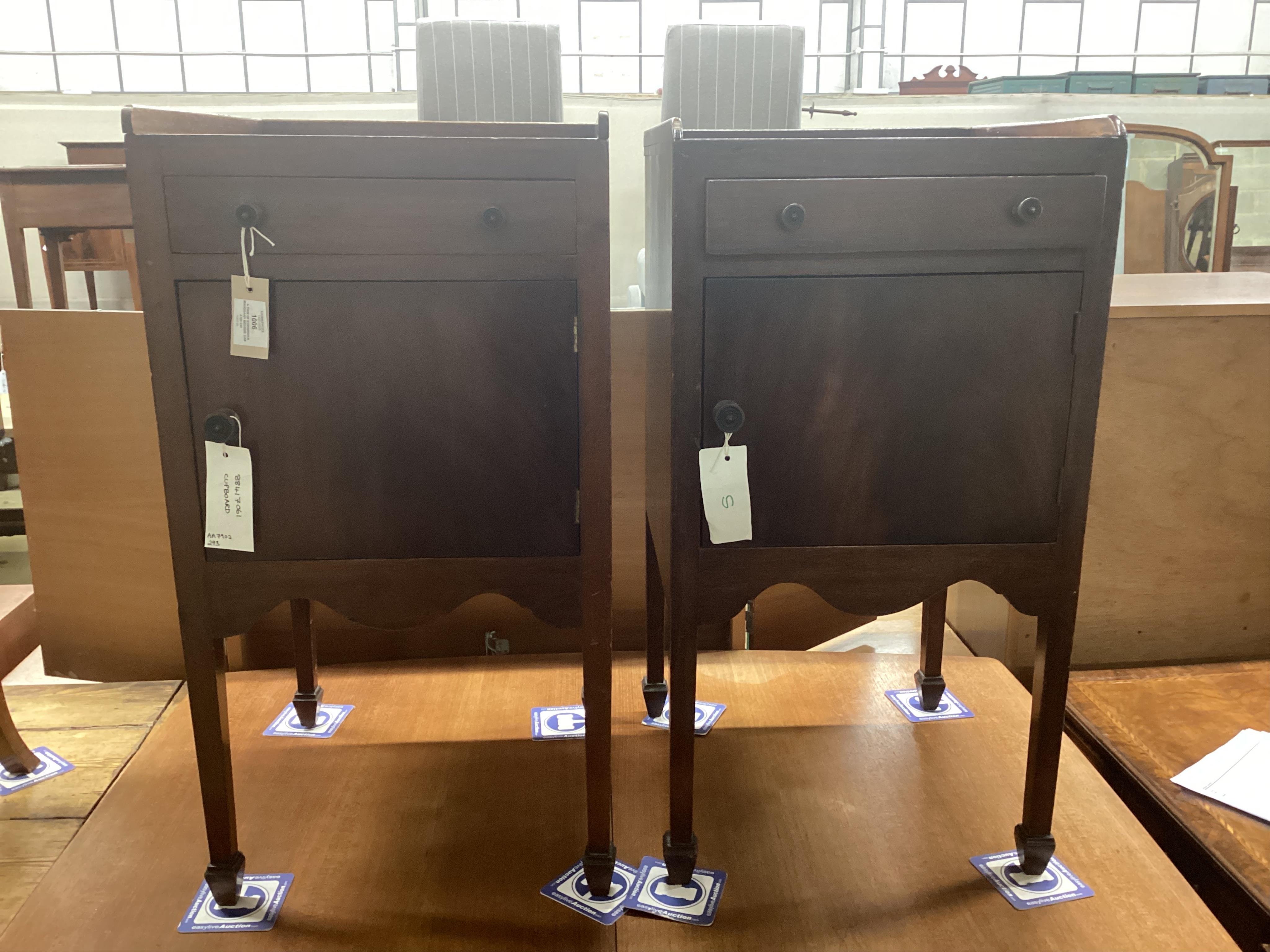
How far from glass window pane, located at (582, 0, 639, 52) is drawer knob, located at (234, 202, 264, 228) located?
4.71 meters

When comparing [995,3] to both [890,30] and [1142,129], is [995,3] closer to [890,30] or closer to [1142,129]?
[890,30]

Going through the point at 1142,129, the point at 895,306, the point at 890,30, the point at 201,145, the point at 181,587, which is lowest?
the point at 181,587

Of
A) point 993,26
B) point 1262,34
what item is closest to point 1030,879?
point 993,26

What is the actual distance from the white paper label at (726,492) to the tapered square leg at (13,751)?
1.00 meters

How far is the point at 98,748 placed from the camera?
1.29 meters

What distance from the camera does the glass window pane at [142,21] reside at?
4730mm

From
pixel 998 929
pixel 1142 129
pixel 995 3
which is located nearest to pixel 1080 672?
pixel 998 929

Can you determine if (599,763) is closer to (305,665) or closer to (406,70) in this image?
(305,665)

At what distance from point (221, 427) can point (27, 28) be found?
533 cm

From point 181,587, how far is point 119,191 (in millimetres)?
1622

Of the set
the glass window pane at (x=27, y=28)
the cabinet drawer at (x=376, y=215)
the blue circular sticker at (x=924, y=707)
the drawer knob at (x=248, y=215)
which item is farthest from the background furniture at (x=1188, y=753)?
the glass window pane at (x=27, y=28)

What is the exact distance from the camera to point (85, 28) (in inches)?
186

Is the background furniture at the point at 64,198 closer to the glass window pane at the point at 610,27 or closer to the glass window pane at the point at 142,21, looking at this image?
the glass window pane at the point at 142,21

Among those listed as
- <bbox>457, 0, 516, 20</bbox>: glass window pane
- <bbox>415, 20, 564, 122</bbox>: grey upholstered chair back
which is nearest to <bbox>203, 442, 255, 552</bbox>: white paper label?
<bbox>415, 20, 564, 122</bbox>: grey upholstered chair back
